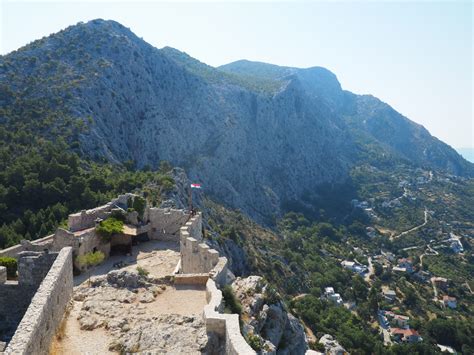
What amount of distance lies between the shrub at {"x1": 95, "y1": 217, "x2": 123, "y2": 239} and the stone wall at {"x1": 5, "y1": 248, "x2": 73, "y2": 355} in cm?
560

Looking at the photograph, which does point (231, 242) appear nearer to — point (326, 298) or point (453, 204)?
point (326, 298)

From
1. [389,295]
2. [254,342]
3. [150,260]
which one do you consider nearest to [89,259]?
[150,260]

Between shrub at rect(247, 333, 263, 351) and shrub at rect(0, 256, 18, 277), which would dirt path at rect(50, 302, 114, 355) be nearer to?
shrub at rect(247, 333, 263, 351)

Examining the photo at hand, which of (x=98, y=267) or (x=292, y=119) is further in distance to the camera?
(x=292, y=119)

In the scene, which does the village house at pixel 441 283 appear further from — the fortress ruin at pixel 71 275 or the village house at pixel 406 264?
the fortress ruin at pixel 71 275

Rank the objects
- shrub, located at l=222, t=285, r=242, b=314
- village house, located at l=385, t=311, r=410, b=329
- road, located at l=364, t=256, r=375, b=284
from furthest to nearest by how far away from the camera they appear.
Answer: road, located at l=364, t=256, r=375, b=284, village house, located at l=385, t=311, r=410, b=329, shrub, located at l=222, t=285, r=242, b=314

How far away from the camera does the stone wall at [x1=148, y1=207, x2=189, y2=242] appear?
20906mm

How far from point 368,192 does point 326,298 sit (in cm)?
8335

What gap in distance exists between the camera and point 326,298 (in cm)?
6775

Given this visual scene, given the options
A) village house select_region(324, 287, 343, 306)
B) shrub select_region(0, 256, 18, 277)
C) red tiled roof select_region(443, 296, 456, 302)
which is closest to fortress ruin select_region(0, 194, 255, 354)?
shrub select_region(0, 256, 18, 277)

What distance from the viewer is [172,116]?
3866 inches

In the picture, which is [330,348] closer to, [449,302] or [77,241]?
[77,241]

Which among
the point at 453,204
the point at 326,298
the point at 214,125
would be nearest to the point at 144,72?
the point at 214,125

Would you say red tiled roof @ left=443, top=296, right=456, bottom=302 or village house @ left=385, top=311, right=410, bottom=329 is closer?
village house @ left=385, top=311, right=410, bottom=329
